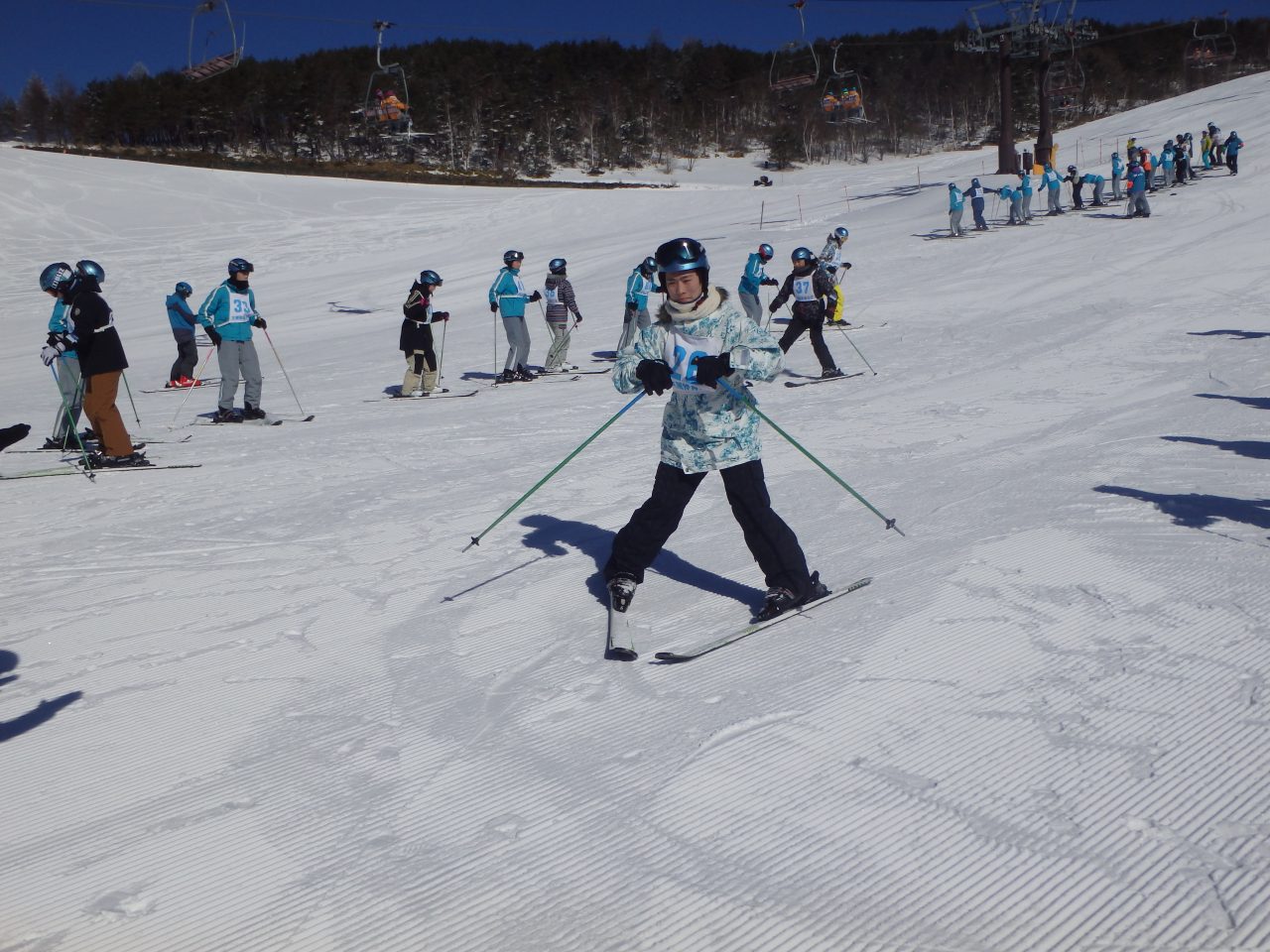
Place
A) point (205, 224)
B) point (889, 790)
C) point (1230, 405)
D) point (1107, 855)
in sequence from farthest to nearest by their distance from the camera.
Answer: point (205, 224)
point (1230, 405)
point (889, 790)
point (1107, 855)

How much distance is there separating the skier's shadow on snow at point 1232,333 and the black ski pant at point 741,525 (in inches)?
392

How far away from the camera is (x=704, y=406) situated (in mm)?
4133

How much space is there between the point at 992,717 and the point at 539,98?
3247 inches

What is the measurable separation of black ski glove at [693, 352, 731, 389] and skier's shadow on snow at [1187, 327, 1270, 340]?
10.3m

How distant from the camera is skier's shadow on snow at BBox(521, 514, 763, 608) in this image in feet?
15.9

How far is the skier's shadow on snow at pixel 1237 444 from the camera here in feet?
22.4

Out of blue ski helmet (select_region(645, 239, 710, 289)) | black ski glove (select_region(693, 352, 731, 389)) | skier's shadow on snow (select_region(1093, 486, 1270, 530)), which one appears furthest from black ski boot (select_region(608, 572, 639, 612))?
skier's shadow on snow (select_region(1093, 486, 1270, 530))

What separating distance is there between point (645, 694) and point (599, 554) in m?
1.91

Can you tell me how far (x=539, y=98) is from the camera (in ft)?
262

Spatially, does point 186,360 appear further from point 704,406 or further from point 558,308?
point 704,406

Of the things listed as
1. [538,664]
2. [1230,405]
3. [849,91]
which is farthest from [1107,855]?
[849,91]

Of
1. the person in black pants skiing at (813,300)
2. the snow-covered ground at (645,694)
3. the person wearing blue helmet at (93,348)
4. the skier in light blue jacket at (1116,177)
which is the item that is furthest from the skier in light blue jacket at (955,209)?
the person wearing blue helmet at (93,348)

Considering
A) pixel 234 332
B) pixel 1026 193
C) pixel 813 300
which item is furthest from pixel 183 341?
pixel 1026 193

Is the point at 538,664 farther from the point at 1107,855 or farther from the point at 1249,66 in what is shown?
the point at 1249,66
